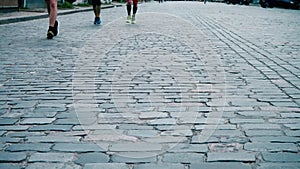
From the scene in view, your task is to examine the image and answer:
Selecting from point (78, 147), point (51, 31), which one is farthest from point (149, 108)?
point (51, 31)

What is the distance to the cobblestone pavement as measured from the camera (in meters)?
2.80

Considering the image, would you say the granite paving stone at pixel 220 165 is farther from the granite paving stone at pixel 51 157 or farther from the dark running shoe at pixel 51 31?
the dark running shoe at pixel 51 31

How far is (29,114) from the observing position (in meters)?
3.75

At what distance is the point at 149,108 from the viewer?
394cm

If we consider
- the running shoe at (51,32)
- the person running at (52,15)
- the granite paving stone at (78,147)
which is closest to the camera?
the granite paving stone at (78,147)

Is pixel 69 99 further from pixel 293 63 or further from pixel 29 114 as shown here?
pixel 293 63

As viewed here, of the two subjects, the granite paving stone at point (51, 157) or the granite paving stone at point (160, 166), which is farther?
the granite paving stone at point (51, 157)

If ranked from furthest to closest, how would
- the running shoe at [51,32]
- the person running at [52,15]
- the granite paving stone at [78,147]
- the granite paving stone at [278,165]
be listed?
1. the running shoe at [51,32]
2. the person running at [52,15]
3. the granite paving stone at [78,147]
4. the granite paving stone at [278,165]

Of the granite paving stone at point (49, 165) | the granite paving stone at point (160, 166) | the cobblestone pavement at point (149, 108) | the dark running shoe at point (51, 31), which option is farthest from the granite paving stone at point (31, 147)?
the dark running shoe at point (51, 31)

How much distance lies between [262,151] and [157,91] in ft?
6.10

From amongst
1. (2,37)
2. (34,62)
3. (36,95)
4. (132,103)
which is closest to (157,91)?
(132,103)

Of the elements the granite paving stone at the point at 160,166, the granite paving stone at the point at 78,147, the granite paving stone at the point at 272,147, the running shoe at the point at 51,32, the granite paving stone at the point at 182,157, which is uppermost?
the running shoe at the point at 51,32

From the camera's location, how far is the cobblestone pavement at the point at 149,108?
2799 mm

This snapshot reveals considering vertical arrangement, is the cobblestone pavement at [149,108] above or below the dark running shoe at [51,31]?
below
